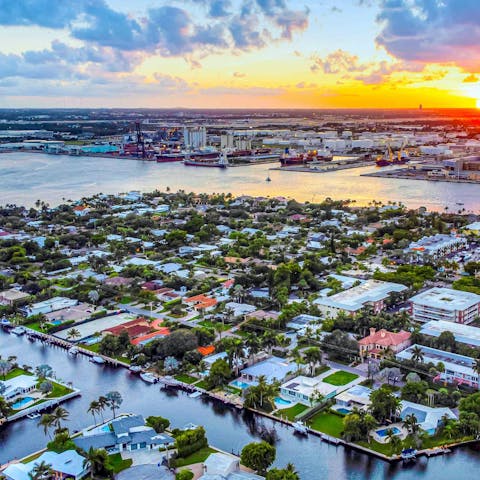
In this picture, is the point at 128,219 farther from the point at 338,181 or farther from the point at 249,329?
the point at 338,181

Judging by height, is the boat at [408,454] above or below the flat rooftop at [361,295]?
below

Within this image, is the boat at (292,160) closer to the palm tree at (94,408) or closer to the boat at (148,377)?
the boat at (148,377)

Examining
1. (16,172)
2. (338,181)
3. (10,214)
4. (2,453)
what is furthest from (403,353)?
(16,172)

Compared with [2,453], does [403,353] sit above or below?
above

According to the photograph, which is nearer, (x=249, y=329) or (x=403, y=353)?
(x=403, y=353)

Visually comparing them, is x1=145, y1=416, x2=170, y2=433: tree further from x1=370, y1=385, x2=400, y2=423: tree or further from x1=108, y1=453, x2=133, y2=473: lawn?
x1=370, y1=385, x2=400, y2=423: tree

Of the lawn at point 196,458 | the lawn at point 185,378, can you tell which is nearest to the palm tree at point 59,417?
the lawn at point 196,458
